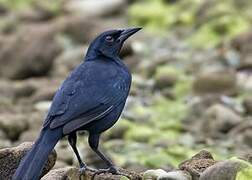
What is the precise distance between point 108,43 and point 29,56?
812 cm

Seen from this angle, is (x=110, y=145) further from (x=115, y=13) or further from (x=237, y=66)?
(x=115, y=13)

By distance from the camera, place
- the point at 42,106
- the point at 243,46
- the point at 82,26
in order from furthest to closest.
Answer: the point at 82,26 → the point at 243,46 → the point at 42,106

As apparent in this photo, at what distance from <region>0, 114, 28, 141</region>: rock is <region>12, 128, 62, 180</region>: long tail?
455 centimetres

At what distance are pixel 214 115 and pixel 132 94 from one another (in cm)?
247

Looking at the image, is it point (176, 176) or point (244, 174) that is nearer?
point (244, 174)

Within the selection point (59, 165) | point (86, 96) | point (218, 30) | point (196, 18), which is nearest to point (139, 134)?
point (59, 165)

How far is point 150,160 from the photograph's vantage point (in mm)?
11102

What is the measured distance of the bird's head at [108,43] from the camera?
27.9 feet

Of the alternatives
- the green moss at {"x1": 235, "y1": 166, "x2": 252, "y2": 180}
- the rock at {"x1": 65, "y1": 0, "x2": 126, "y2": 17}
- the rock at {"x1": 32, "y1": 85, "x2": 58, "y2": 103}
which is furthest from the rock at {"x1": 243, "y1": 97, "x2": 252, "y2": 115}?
the rock at {"x1": 65, "y1": 0, "x2": 126, "y2": 17}

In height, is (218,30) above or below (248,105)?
below

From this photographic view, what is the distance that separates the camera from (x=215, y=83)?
14297mm

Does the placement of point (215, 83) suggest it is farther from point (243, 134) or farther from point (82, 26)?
point (82, 26)

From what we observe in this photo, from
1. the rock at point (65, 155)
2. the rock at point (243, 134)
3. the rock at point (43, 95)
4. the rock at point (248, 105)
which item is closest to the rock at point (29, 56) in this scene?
the rock at point (43, 95)

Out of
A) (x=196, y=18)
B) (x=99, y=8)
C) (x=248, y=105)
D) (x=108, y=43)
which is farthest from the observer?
(x=99, y=8)
